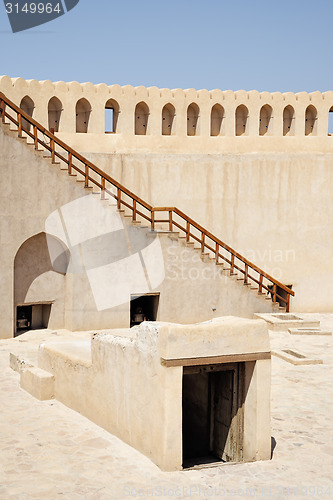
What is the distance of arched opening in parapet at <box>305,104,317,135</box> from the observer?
2056cm

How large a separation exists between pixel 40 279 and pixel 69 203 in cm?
195

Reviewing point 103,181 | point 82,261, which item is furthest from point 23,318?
point 103,181

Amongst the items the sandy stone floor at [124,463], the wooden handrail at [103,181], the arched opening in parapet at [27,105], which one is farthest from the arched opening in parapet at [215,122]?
the sandy stone floor at [124,463]

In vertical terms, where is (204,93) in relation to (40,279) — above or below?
above

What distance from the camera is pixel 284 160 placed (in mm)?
18453

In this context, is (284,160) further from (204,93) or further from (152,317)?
(152,317)

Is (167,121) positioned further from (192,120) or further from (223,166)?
(223,166)

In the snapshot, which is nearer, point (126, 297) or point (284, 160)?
point (126, 297)

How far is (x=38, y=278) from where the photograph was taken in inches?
587

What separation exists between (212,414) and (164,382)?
1.54 metres

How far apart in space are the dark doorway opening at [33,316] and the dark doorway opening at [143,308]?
217cm

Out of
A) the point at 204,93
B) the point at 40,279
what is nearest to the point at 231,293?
the point at 40,279

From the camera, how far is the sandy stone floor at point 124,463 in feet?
21.1

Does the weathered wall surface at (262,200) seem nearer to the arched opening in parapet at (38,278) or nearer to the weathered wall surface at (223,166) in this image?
the weathered wall surface at (223,166)
